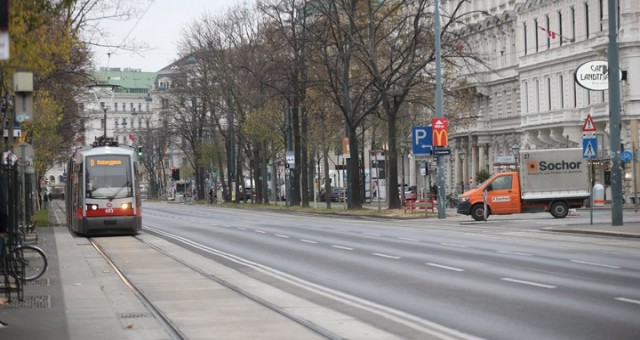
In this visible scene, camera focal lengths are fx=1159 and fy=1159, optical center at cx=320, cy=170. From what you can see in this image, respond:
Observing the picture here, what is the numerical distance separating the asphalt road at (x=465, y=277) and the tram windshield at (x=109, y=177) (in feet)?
14.0

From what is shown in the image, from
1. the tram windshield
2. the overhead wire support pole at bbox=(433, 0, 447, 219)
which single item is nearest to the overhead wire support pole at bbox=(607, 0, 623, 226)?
the overhead wire support pole at bbox=(433, 0, 447, 219)

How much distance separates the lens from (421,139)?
5253 centimetres

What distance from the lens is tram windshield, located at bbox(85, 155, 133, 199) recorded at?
1558 inches

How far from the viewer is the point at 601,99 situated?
230 feet

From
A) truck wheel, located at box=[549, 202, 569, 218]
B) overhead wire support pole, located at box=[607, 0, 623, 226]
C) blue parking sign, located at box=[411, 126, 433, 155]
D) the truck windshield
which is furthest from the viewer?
blue parking sign, located at box=[411, 126, 433, 155]

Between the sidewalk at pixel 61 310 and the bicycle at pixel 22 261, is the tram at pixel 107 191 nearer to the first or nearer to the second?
the sidewalk at pixel 61 310

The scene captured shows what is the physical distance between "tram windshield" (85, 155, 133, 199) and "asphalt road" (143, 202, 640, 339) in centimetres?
426

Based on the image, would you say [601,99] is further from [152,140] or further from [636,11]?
[152,140]

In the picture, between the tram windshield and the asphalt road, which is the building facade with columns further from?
the asphalt road

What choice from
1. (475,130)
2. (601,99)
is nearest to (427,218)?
(601,99)

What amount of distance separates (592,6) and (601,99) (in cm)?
608

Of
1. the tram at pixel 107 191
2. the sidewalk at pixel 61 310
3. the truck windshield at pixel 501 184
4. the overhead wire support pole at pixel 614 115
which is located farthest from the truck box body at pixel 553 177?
the sidewalk at pixel 61 310

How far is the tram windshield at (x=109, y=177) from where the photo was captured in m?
39.6

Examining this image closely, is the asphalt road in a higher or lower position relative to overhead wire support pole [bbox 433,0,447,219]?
lower
